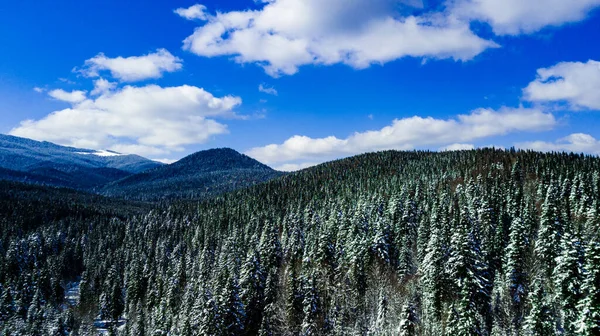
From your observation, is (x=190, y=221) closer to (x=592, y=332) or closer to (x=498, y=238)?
(x=498, y=238)

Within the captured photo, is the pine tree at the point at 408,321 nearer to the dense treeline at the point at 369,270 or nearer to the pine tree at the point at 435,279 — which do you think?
the dense treeline at the point at 369,270

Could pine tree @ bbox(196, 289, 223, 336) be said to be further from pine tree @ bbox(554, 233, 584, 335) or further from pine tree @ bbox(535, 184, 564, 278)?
pine tree @ bbox(535, 184, 564, 278)

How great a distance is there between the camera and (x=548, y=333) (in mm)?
41000

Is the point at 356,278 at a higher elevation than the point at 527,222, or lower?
lower

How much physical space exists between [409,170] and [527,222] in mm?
114526

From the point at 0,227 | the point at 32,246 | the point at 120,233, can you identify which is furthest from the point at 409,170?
the point at 0,227

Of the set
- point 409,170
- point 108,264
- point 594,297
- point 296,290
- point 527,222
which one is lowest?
point 108,264

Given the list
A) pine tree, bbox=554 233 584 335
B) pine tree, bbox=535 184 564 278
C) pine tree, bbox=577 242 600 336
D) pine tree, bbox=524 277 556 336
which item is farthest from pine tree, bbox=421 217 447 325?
pine tree, bbox=535 184 564 278

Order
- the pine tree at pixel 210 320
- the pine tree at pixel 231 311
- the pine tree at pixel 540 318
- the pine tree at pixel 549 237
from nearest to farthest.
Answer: the pine tree at pixel 540 318, the pine tree at pixel 210 320, the pine tree at pixel 231 311, the pine tree at pixel 549 237

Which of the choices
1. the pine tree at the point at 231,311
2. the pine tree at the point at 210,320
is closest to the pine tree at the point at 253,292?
the pine tree at the point at 231,311

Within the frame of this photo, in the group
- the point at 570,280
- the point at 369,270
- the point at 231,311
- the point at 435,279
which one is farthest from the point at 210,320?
the point at 570,280

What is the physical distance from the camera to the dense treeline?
145 ft

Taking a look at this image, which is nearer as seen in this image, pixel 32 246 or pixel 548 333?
pixel 548 333

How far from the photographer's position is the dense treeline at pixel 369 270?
44.2 meters
